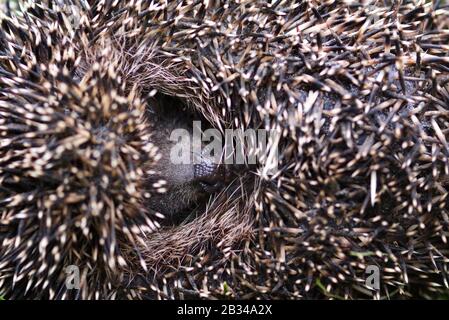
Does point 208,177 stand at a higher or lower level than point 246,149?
lower

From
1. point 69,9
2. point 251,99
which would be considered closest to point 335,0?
point 251,99

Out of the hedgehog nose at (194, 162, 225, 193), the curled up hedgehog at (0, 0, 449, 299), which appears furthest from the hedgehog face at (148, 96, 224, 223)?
the curled up hedgehog at (0, 0, 449, 299)

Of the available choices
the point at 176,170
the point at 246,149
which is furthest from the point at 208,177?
the point at 246,149

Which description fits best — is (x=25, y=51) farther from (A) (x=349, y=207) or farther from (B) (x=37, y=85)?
(A) (x=349, y=207)

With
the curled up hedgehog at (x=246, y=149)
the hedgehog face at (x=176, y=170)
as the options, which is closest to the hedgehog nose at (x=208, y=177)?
the hedgehog face at (x=176, y=170)

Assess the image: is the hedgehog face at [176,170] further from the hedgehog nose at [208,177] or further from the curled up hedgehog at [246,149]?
the curled up hedgehog at [246,149]

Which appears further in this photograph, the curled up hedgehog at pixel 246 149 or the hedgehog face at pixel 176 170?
the hedgehog face at pixel 176 170

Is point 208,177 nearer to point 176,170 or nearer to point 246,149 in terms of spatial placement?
point 176,170
